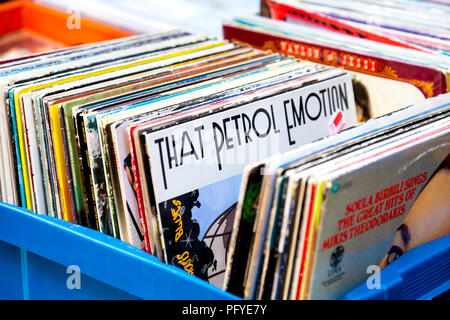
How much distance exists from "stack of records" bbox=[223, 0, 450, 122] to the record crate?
359 mm

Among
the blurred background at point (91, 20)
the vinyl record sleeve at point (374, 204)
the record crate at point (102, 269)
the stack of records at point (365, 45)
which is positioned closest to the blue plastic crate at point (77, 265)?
the record crate at point (102, 269)

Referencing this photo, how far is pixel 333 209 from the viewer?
84 centimetres

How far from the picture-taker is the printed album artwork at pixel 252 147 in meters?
0.88

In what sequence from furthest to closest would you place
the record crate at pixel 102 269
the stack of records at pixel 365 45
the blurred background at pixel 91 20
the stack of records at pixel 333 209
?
the blurred background at pixel 91 20
the stack of records at pixel 365 45
the record crate at pixel 102 269
the stack of records at pixel 333 209

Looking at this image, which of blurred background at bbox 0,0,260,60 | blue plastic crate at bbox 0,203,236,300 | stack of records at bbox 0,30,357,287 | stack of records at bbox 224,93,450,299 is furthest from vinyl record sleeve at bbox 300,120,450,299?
blurred background at bbox 0,0,260,60

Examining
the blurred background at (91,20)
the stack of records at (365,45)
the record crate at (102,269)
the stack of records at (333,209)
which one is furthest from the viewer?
the blurred background at (91,20)

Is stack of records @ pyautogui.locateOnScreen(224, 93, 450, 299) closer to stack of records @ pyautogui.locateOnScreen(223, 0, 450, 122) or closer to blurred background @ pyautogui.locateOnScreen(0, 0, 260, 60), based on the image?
stack of records @ pyautogui.locateOnScreen(223, 0, 450, 122)

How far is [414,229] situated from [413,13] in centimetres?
60

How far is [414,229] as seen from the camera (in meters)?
1.01

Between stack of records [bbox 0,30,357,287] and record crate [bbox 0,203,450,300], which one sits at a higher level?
stack of records [bbox 0,30,357,287]

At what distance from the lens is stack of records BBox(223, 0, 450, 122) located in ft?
4.18

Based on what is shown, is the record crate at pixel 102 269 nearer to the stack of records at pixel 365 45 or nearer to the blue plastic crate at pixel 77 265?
the blue plastic crate at pixel 77 265

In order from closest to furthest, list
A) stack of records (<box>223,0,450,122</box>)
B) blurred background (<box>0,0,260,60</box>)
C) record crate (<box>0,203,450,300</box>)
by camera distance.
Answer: record crate (<box>0,203,450,300</box>) → stack of records (<box>223,0,450,122</box>) → blurred background (<box>0,0,260,60</box>)
